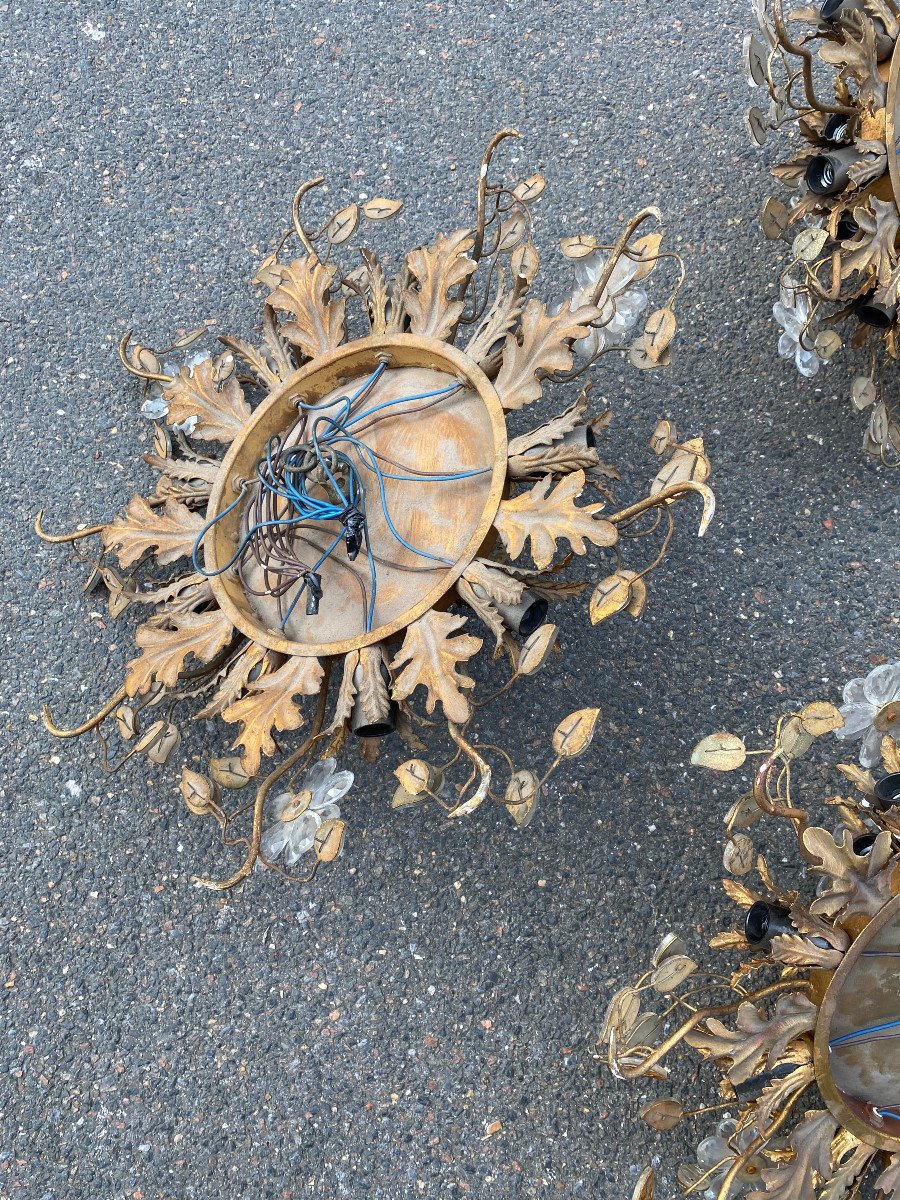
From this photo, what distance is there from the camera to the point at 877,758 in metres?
1.30

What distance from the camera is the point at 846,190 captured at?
140cm

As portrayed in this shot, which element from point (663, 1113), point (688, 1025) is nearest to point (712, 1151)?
point (663, 1113)

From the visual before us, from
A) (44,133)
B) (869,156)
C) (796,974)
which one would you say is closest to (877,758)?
(796,974)

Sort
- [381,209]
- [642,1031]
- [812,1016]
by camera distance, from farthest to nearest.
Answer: [381,209]
[642,1031]
[812,1016]

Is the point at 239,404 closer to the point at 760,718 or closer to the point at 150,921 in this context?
the point at 150,921

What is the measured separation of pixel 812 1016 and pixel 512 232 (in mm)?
1099

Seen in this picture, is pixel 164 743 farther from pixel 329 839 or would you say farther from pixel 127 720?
pixel 329 839

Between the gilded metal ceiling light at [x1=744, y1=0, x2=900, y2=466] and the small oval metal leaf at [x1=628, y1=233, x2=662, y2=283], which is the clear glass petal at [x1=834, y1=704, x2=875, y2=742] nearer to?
the gilded metal ceiling light at [x1=744, y1=0, x2=900, y2=466]

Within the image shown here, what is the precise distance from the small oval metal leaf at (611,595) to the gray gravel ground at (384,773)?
44cm

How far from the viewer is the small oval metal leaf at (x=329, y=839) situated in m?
1.30

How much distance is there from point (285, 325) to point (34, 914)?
99cm

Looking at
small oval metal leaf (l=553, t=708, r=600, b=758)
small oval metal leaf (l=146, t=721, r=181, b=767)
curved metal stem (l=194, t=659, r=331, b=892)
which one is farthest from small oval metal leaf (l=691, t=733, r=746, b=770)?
small oval metal leaf (l=146, t=721, r=181, b=767)

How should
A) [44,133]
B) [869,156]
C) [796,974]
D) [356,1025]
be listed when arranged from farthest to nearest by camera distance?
[44,133]
[356,1025]
[869,156]
[796,974]

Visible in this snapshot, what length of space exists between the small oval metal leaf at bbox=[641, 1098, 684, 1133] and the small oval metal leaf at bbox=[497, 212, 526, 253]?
115cm
